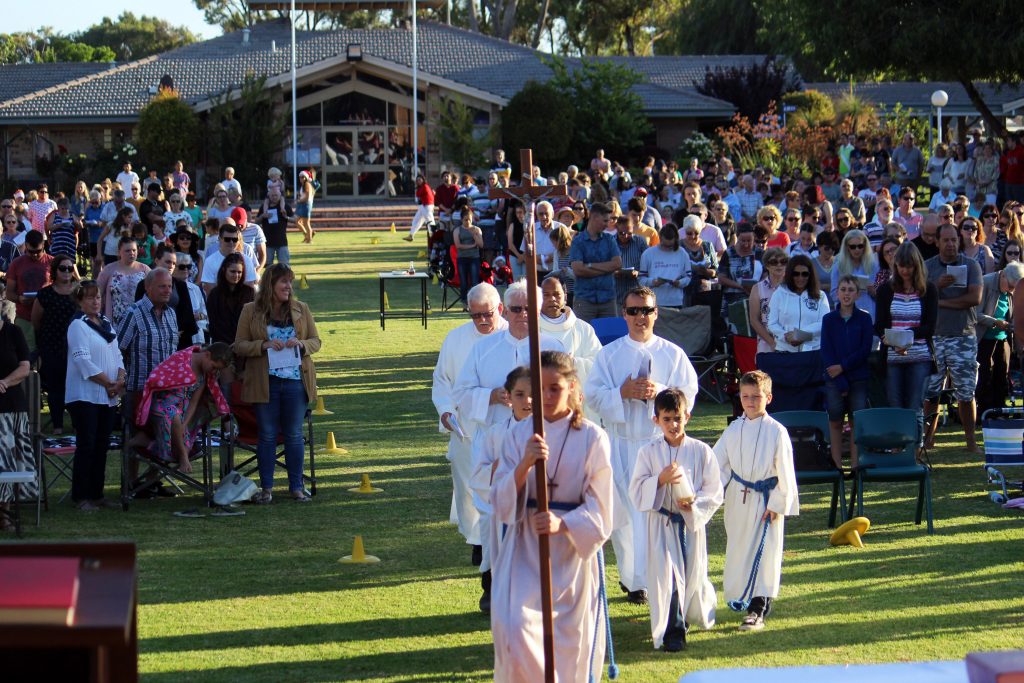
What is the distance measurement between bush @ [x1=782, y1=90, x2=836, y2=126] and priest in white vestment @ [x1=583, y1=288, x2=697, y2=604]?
3201 centimetres

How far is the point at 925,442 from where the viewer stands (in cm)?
1405

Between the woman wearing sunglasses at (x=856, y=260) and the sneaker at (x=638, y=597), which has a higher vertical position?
the woman wearing sunglasses at (x=856, y=260)

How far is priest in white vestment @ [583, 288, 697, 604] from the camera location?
30.1 ft

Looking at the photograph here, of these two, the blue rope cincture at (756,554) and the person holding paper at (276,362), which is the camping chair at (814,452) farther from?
the person holding paper at (276,362)

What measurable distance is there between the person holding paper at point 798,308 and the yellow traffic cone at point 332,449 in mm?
4241

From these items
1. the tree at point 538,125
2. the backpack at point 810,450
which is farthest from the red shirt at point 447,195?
the backpack at point 810,450

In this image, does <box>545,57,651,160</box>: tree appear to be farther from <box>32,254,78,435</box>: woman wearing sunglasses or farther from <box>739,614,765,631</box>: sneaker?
<box>739,614,765,631</box>: sneaker

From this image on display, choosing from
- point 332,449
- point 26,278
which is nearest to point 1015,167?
point 332,449

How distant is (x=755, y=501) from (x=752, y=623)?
28.0 inches

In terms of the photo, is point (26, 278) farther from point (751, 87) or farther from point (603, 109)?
point (751, 87)

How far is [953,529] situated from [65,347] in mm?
8182

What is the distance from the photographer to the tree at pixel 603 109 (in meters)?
46.5

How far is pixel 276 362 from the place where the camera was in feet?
39.6

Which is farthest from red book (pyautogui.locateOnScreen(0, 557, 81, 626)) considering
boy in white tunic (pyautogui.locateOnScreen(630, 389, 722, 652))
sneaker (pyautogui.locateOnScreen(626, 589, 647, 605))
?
sneaker (pyautogui.locateOnScreen(626, 589, 647, 605))
